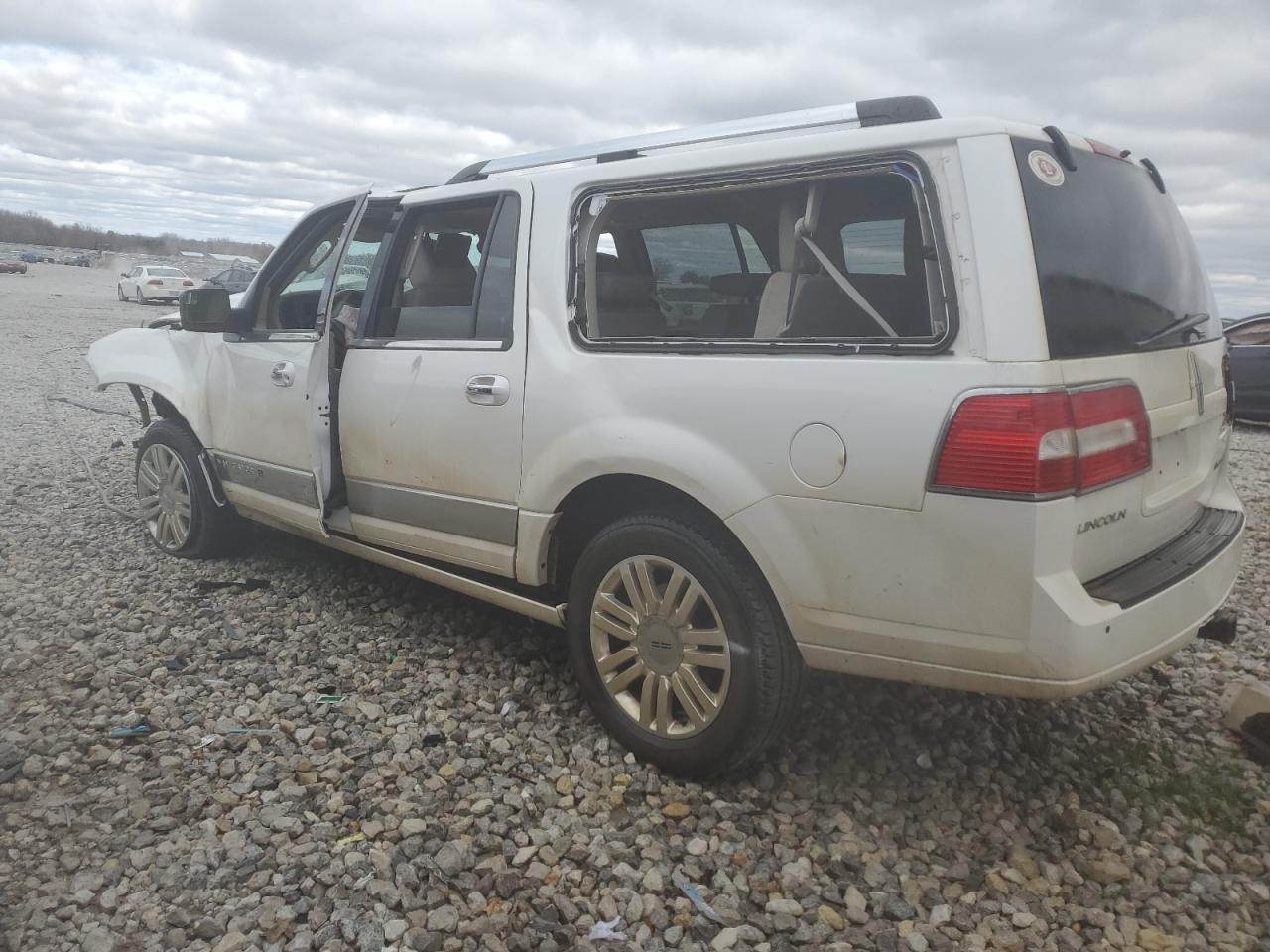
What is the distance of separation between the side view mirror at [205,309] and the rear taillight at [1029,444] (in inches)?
136

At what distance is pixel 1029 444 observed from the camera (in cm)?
215

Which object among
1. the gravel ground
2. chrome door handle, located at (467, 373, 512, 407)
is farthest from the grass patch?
chrome door handle, located at (467, 373, 512, 407)

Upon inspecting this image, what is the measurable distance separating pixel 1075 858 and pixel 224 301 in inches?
161

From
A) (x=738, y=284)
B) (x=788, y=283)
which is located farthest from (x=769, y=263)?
(x=788, y=283)

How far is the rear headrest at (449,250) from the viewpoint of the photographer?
12.7 ft

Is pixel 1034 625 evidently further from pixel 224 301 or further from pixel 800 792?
pixel 224 301

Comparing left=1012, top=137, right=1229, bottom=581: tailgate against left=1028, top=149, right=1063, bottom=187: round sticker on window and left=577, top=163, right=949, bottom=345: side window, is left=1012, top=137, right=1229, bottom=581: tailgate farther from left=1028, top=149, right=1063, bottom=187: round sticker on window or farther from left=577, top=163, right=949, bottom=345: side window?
left=577, top=163, right=949, bottom=345: side window

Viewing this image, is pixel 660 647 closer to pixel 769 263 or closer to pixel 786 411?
pixel 786 411

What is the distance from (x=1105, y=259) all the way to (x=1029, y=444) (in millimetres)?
649

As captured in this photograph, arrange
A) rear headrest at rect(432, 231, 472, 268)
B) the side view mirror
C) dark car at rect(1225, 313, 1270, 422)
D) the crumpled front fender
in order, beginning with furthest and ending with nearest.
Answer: dark car at rect(1225, 313, 1270, 422) < the crumpled front fender < the side view mirror < rear headrest at rect(432, 231, 472, 268)

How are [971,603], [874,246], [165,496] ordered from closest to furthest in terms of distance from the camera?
[971,603] → [874,246] → [165,496]

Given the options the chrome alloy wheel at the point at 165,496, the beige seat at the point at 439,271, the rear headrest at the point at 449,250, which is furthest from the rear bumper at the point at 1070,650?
the chrome alloy wheel at the point at 165,496

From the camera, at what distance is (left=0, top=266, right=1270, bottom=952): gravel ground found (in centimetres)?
236

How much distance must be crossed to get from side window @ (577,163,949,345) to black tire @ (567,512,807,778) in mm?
610
